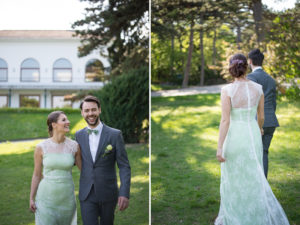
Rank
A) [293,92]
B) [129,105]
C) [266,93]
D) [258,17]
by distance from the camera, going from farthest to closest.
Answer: [129,105]
[258,17]
[293,92]
[266,93]

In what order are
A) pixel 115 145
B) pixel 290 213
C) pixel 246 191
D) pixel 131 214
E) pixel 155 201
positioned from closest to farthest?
pixel 115 145
pixel 246 191
pixel 290 213
pixel 155 201
pixel 131 214

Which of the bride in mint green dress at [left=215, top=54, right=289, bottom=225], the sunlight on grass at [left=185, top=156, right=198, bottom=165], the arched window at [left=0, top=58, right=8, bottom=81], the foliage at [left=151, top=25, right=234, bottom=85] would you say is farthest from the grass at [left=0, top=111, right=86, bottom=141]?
the bride in mint green dress at [left=215, top=54, right=289, bottom=225]

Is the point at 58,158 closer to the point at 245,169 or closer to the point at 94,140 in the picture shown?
the point at 94,140

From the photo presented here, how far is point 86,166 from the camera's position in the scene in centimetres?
222

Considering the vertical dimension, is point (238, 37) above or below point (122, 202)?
above

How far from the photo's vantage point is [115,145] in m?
2.21

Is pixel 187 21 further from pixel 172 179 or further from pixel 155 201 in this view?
pixel 155 201

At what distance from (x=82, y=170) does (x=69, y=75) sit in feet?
7.47

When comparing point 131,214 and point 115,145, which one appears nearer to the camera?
point 115,145

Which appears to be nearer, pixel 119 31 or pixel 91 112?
pixel 91 112

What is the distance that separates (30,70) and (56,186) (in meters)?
2.16

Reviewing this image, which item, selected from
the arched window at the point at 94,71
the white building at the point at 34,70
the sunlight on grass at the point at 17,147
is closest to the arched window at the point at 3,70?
the white building at the point at 34,70

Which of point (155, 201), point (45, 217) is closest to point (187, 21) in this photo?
point (155, 201)

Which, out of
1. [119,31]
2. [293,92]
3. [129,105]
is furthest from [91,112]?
[129,105]
